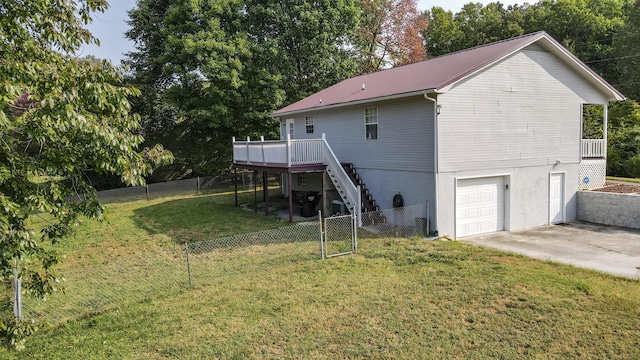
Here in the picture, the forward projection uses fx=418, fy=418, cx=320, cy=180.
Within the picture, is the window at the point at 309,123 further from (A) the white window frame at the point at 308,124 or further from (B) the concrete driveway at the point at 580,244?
(B) the concrete driveway at the point at 580,244

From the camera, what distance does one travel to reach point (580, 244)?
11961mm

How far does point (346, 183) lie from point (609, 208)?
933cm

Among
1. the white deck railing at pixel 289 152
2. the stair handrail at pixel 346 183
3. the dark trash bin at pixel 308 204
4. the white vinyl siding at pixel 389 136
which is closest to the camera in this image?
the white vinyl siding at pixel 389 136

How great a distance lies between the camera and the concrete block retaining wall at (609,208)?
46.1ft

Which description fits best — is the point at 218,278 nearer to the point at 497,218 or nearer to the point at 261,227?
the point at 261,227

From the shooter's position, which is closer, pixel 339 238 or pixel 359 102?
pixel 339 238

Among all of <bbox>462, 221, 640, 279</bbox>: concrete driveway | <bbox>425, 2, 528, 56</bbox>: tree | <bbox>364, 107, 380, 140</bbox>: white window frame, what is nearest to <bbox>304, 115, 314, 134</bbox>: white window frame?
<bbox>364, 107, 380, 140</bbox>: white window frame

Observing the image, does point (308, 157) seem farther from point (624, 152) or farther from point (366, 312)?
point (624, 152)

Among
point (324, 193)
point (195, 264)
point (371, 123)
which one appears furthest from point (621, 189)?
point (195, 264)

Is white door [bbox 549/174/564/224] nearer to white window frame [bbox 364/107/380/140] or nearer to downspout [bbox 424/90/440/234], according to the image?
downspout [bbox 424/90/440/234]

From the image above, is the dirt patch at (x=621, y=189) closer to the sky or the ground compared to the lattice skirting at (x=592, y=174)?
closer to the ground

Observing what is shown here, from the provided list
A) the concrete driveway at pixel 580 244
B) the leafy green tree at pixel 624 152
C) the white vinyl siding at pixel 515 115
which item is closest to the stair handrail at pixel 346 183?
the white vinyl siding at pixel 515 115

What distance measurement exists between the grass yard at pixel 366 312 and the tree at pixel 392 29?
2700 cm

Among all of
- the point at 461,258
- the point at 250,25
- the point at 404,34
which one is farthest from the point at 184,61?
the point at 461,258
